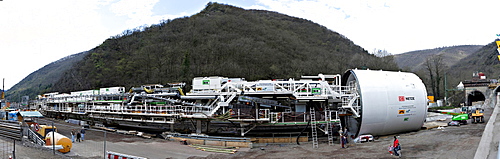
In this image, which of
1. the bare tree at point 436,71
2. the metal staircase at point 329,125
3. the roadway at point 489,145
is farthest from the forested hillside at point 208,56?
the roadway at point 489,145

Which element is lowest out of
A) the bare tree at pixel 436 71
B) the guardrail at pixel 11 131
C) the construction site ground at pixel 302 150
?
the construction site ground at pixel 302 150

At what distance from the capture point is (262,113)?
914 inches

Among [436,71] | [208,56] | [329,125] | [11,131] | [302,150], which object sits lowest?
[302,150]

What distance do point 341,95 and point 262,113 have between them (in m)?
5.90

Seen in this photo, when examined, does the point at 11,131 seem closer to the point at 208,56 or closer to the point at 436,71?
the point at 208,56

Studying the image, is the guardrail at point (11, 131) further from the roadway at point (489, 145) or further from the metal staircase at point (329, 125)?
the roadway at point (489, 145)

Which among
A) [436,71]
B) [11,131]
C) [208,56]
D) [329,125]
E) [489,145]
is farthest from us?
[208,56]

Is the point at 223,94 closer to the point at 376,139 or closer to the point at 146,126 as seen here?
the point at 146,126

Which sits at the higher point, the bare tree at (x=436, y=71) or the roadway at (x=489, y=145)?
the bare tree at (x=436, y=71)

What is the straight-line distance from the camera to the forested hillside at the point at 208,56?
67.1 meters

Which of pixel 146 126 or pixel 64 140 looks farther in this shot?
pixel 146 126

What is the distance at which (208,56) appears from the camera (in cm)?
7438

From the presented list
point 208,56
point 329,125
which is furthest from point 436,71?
point 329,125

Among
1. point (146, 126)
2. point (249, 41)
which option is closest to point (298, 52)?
point (249, 41)
